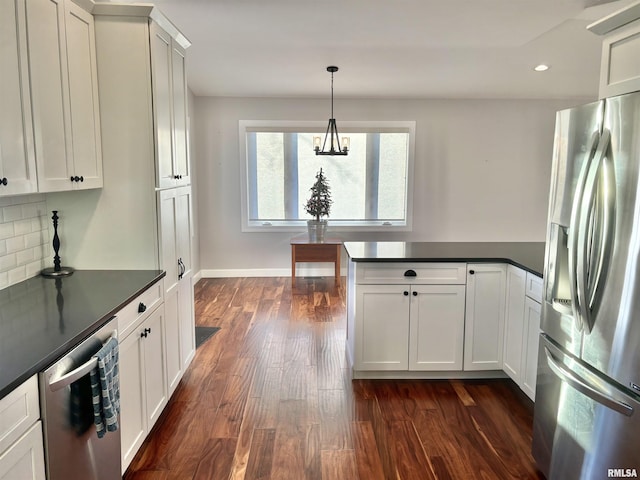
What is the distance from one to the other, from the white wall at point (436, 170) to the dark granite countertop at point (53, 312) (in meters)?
3.74

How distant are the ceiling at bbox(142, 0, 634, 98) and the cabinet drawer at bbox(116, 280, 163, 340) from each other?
1.93m

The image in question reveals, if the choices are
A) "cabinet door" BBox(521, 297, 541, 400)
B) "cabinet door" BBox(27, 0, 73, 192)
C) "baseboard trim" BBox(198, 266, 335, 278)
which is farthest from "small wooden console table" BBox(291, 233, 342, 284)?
"cabinet door" BBox(27, 0, 73, 192)

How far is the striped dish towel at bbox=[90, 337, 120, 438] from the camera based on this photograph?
1616 millimetres

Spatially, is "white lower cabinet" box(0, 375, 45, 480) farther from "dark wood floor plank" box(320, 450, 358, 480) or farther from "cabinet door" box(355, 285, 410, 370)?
"cabinet door" box(355, 285, 410, 370)

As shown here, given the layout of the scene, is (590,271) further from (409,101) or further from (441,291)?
(409,101)

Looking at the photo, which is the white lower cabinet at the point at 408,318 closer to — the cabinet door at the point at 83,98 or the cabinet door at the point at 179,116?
the cabinet door at the point at 179,116

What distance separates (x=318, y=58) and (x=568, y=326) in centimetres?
338

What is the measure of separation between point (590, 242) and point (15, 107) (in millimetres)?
2273

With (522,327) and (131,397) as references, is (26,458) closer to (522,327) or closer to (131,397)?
(131,397)

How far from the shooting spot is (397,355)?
3.07m

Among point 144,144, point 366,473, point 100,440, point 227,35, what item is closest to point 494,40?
point 227,35

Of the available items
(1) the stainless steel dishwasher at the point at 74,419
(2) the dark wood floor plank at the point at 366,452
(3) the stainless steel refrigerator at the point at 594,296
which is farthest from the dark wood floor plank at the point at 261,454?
(3) the stainless steel refrigerator at the point at 594,296

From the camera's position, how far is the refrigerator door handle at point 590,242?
1665mm

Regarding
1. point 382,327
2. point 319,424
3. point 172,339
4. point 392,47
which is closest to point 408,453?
point 319,424
